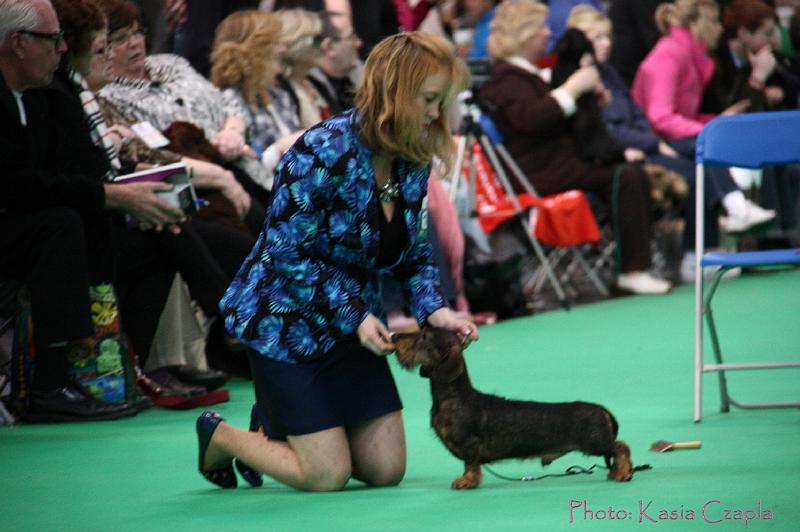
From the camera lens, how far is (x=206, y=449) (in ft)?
12.1

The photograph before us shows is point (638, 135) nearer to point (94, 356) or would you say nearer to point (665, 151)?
point (665, 151)

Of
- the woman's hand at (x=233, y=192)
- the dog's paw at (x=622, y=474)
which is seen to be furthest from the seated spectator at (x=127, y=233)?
the dog's paw at (x=622, y=474)

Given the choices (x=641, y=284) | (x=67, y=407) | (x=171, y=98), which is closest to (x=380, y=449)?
(x=67, y=407)

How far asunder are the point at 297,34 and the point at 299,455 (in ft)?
12.3

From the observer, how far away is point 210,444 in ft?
12.0

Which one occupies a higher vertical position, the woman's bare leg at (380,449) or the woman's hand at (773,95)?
the woman's bare leg at (380,449)

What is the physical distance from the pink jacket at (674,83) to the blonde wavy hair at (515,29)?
128cm

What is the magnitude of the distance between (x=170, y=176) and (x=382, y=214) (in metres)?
1.76

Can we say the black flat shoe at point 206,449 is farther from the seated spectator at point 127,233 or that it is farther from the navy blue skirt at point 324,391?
the seated spectator at point 127,233

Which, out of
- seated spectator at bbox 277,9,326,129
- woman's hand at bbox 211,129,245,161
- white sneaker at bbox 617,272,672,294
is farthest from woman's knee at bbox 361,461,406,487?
white sneaker at bbox 617,272,672,294

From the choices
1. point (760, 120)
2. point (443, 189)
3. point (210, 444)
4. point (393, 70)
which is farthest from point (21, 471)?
point (443, 189)

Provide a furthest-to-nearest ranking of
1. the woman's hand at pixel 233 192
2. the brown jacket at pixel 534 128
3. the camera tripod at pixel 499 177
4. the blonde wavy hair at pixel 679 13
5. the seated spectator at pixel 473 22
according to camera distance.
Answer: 1. the seated spectator at pixel 473 22
2. the blonde wavy hair at pixel 679 13
3. the brown jacket at pixel 534 128
4. the camera tripod at pixel 499 177
5. the woman's hand at pixel 233 192

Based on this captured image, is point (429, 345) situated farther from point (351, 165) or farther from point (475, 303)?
point (475, 303)

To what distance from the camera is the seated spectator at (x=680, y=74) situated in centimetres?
930
